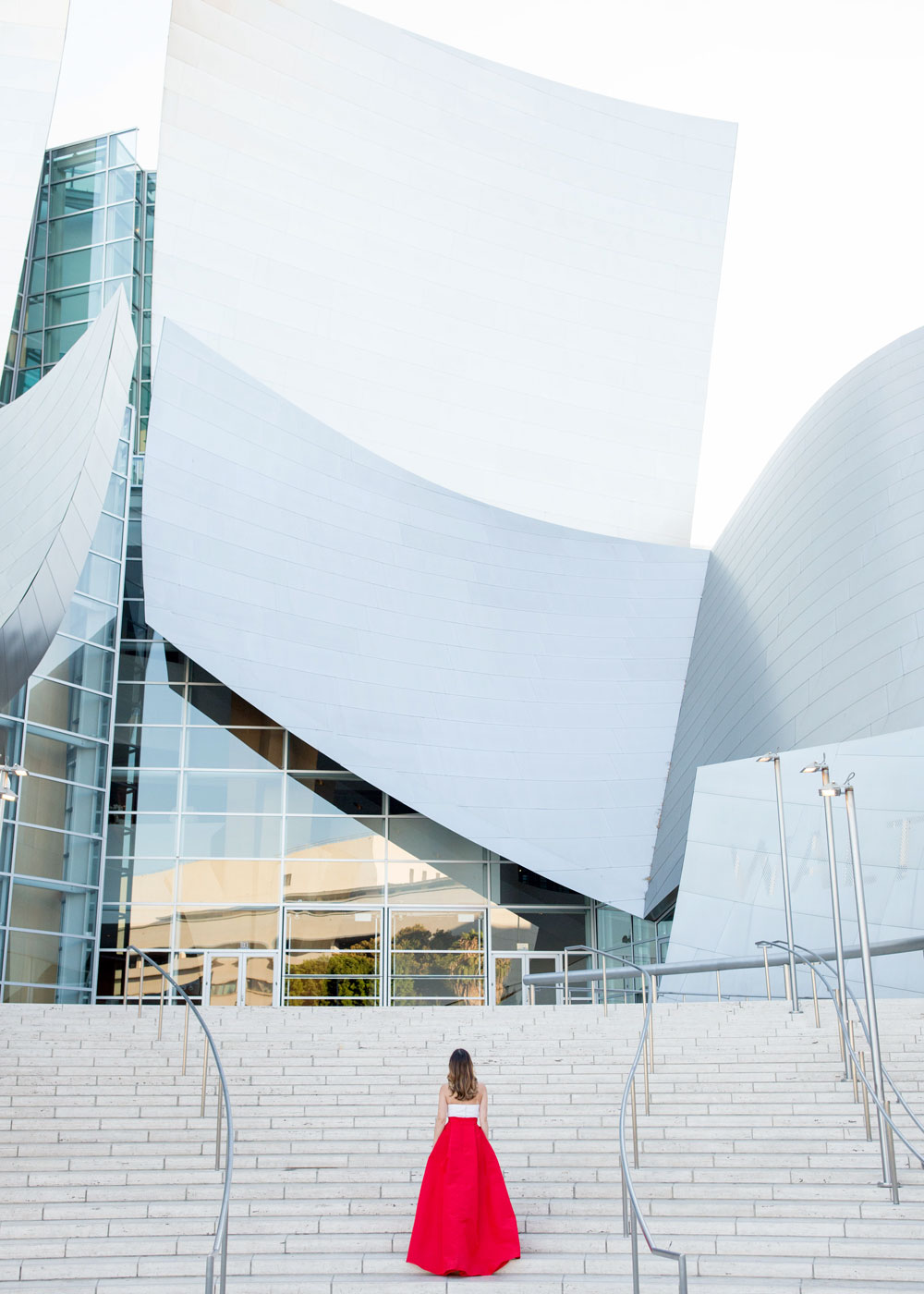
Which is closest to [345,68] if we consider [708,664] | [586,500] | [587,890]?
[586,500]

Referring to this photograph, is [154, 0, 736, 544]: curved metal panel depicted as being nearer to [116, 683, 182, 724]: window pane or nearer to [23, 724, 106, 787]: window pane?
[116, 683, 182, 724]: window pane

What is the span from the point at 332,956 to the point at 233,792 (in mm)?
3308

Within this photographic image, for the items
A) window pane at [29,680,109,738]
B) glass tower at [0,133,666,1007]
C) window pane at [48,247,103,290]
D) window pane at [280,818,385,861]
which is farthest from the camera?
window pane at [48,247,103,290]

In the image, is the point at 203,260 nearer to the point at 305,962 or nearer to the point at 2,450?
the point at 2,450

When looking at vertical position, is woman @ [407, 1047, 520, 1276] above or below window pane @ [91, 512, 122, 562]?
below

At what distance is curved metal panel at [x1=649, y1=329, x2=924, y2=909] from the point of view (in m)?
17.7

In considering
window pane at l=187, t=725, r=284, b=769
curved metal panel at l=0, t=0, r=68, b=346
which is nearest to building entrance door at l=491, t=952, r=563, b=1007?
window pane at l=187, t=725, r=284, b=769

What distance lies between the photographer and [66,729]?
64.6ft

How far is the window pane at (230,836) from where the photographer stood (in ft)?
66.9

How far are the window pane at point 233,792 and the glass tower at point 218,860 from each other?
0.03 metres

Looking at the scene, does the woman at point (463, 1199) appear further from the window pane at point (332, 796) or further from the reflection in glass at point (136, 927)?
the window pane at point (332, 796)

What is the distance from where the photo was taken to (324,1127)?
28.1 feet

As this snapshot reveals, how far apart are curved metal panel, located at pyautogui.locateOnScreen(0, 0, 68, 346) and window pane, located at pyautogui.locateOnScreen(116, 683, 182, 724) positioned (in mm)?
7543

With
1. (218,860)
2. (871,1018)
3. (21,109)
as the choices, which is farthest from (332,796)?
(21,109)
